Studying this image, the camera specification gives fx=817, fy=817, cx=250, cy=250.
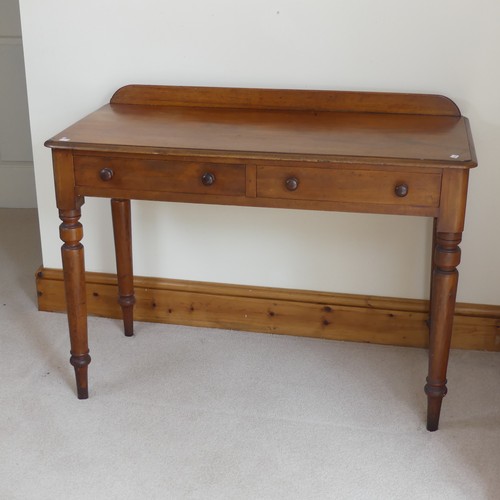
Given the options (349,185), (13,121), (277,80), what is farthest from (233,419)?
(13,121)

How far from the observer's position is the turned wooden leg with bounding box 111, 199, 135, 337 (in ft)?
8.89

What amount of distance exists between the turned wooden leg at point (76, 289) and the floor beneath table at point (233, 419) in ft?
0.39

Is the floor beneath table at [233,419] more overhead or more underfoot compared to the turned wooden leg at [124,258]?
more underfoot

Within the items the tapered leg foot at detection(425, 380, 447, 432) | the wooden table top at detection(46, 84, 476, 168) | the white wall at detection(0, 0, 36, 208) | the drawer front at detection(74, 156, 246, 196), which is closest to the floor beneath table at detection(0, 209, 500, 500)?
the tapered leg foot at detection(425, 380, 447, 432)

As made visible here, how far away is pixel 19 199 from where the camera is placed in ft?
13.0

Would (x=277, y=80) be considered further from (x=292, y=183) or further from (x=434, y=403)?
(x=434, y=403)

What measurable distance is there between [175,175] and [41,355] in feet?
3.04

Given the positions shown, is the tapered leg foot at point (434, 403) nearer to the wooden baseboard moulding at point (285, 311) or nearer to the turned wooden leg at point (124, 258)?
the wooden baseboard moulding at point (285, 311)

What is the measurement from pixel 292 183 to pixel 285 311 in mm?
808

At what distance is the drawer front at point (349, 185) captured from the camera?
206 centimetres

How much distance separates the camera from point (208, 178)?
2168 mm

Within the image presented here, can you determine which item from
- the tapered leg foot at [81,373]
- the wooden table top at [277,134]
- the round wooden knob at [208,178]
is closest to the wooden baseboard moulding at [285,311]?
the tapered leg foot at [81,373]

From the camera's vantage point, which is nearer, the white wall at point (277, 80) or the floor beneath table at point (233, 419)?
the floor beneath table at point (233, 419)

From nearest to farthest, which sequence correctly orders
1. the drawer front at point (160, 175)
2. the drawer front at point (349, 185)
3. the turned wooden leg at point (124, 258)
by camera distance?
the drawer front at point (349, 185) → the drawer front at point (160, 175) → the turned wooden leg at point (124, 258)
